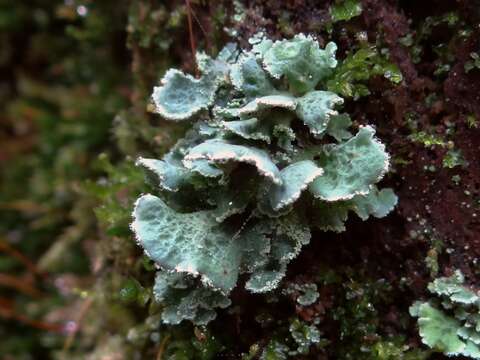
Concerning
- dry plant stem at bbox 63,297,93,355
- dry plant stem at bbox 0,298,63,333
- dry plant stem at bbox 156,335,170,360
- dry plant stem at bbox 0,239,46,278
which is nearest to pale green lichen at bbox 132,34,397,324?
dry plant stem at bbox 156,335,170,360

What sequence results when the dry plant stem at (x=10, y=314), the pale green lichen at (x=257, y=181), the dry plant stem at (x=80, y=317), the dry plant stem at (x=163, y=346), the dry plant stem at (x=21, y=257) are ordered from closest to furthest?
the pale green lichen at (x=257, y=181) < the dry plant stem at (x=163, y=346) < the dry plant stem at (x=80, y=317) < the dry plant stem at (x=10, y=314) < the dry plant stem at (x=21, y=257)

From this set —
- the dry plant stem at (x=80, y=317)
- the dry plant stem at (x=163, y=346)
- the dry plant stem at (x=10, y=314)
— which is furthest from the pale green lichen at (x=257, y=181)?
the dry plant stem at (x=10, y=314)

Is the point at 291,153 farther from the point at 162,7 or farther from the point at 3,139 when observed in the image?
the point at 3,139

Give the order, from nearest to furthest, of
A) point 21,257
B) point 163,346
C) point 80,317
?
point 163,346, point 80,317, point 21,257

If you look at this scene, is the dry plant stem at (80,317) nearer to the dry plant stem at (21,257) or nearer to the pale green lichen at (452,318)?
the dry plant stem at (21,257)

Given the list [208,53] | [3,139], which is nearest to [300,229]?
[208,53]

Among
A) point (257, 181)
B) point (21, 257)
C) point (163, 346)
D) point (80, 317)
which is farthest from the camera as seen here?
point (21, 257)

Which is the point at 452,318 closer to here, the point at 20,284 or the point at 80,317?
the point at 80,317

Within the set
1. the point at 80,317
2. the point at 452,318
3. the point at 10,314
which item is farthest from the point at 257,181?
the point at 10,314
